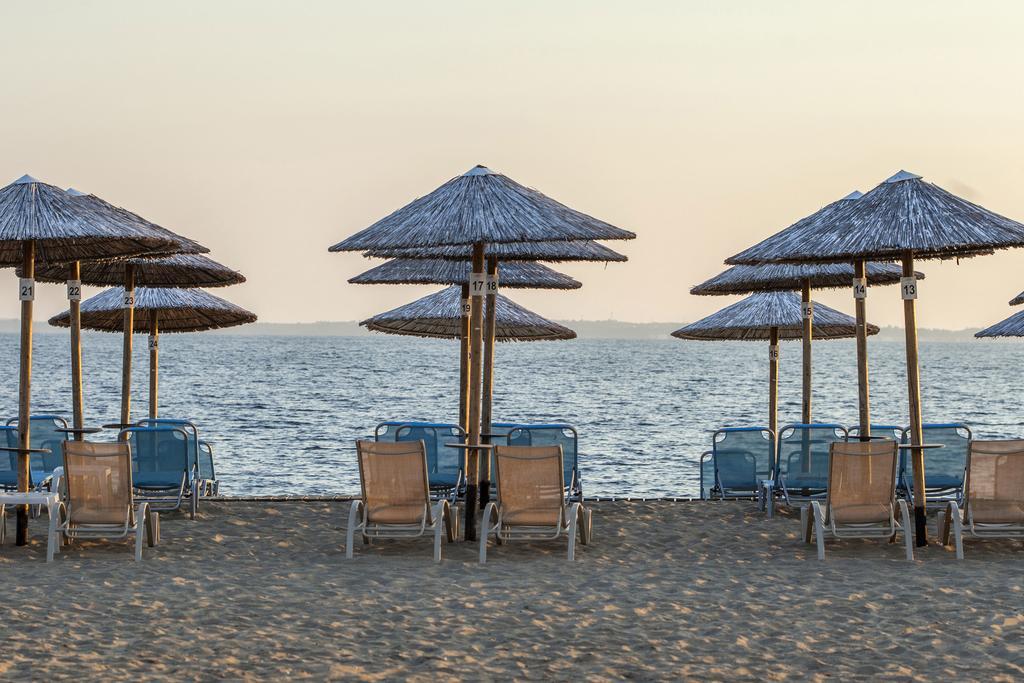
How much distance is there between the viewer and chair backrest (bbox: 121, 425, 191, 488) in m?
10.6

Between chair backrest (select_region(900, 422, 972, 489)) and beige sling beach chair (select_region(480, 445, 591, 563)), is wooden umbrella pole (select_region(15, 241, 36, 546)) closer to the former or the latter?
beige sling beach chair (select_region(480, 445, 591, 563))

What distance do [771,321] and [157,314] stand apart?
648 cm

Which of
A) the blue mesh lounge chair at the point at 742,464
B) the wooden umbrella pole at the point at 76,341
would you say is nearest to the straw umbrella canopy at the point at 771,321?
the blue mesh lounge chair at the point at 742,464

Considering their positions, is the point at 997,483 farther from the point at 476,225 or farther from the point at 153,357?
the point at 153,357

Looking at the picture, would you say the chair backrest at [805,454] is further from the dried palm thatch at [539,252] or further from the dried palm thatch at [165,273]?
the dried palm thatch at [165,273]

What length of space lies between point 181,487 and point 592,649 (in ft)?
16.5

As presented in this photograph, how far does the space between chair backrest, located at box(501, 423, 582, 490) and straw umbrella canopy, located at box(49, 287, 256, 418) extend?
13.5 feet

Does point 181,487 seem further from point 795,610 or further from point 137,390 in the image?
point 137,390

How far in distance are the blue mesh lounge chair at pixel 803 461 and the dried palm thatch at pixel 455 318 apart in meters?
3.27

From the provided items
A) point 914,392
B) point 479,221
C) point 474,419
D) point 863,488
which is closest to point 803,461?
point 914,392

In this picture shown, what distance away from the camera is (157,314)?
14.3 metres

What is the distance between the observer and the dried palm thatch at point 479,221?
883 cm

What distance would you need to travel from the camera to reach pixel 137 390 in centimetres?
7756

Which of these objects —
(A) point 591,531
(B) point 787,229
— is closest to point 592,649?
(A) point 591,531
